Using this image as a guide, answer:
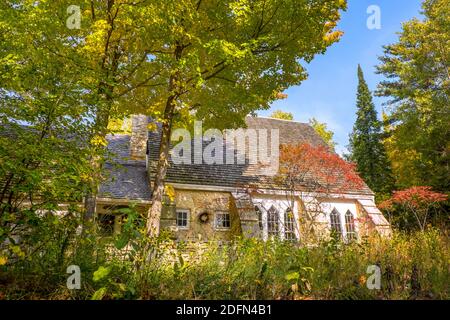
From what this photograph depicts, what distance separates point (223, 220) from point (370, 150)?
1921cm

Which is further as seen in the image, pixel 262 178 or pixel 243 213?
pixel 262 178

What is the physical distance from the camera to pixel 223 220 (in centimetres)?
1708

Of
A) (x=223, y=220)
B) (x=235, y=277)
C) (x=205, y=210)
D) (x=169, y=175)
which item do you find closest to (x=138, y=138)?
(x=169, y=175)

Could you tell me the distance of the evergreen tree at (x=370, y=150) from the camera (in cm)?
2830

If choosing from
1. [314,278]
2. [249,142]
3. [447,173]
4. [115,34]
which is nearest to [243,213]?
[249,142]

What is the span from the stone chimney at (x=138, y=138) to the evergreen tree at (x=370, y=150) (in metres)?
20.2

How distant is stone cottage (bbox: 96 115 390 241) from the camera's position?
51.1 feet

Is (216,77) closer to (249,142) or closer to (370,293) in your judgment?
(370,293)

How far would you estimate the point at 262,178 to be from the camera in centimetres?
1866

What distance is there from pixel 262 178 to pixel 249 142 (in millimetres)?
3642

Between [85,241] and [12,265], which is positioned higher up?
[85,241]

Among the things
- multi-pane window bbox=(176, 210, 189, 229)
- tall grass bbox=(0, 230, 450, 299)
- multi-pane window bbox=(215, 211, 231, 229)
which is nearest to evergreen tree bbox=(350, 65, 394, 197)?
multi-pane window bbox=(215, 211, 231, 229)

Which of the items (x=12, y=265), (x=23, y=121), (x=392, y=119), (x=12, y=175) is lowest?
(x=12, y=265)

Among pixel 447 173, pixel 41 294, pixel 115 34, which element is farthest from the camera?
pixel 447 173
